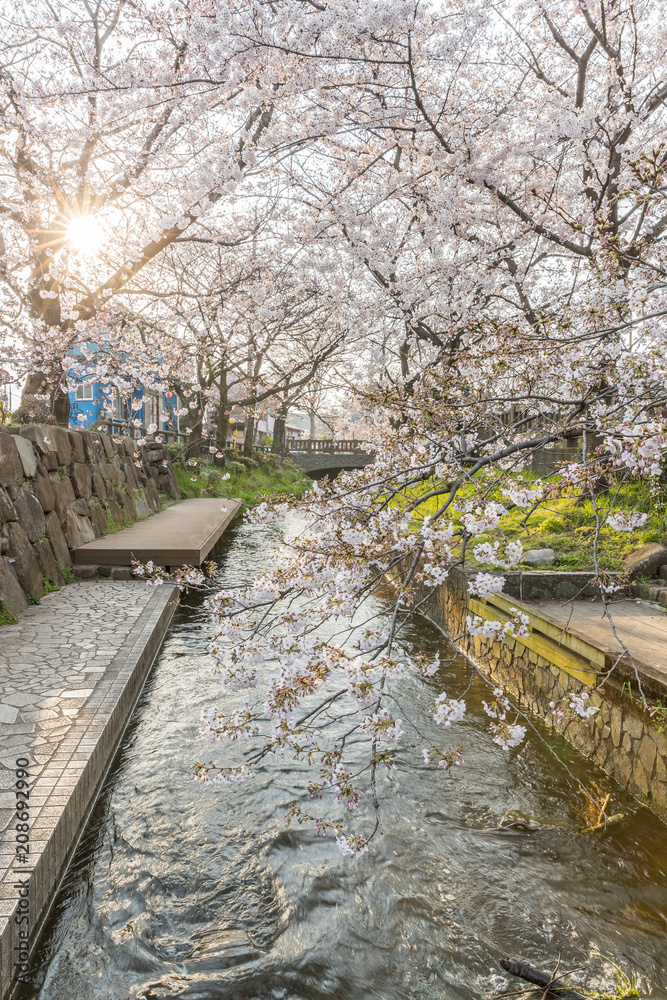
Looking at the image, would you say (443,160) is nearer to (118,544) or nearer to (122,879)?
(118,544)

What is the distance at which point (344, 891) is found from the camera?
299cm

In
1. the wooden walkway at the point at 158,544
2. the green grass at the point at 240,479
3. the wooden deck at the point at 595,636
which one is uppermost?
the green grass at the point at 240,479

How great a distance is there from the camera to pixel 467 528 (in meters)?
2.50

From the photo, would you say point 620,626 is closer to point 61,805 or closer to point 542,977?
point 542,977

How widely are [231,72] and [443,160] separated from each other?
107 inches

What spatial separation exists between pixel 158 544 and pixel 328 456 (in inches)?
1042

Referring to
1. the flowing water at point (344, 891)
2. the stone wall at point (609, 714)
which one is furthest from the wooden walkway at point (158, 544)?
the stone wall at point (609, 714)

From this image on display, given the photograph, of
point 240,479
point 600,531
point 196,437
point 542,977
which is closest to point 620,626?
point 600,531

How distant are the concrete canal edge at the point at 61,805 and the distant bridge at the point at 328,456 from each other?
28.4 metres

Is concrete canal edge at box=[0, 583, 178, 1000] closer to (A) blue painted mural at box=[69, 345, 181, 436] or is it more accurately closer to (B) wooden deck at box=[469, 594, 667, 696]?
(B) wooden deck at box=[469, 594, 667, 696]

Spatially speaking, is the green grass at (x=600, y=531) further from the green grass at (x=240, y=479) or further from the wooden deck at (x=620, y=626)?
the green grass at (x=240, y=479)

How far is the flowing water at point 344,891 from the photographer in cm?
250

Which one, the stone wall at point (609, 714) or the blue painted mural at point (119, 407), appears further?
the blue painted mural at point (119, 407)

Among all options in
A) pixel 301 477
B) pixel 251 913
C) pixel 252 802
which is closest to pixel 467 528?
pixel 251 913
